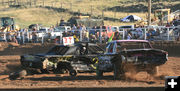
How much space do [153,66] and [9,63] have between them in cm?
992

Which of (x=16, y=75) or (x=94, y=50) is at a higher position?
(x=94, y=50)

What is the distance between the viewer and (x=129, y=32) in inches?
914

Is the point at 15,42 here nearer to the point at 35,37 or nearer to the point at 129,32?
the point at 35,37

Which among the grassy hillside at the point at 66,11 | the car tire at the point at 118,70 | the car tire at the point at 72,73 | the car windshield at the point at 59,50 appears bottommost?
the car tire at the point at 72,73

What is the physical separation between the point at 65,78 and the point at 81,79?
2.52ft

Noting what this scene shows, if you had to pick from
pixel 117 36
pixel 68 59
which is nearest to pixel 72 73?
pixel 68 59

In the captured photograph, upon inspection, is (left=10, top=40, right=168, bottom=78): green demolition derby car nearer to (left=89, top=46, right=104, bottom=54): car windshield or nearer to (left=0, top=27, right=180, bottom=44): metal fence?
(left=89, top=46, right=104, bottom=54): car windshield

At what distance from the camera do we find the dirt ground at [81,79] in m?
10.4

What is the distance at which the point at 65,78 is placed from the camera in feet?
41.1

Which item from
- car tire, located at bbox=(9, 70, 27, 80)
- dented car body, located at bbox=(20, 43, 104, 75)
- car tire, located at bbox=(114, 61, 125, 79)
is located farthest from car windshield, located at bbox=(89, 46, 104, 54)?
car tire, located at bbox=(114, 61, 125, 79)

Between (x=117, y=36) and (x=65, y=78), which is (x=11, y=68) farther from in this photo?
(x=117, y=36)

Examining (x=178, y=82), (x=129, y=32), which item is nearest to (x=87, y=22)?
(x=129, y=32)

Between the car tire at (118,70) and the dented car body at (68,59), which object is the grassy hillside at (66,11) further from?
the car tire at (118,70)

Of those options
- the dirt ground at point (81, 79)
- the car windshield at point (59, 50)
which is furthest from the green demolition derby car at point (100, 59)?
the dirt ground at point (81, 79)
